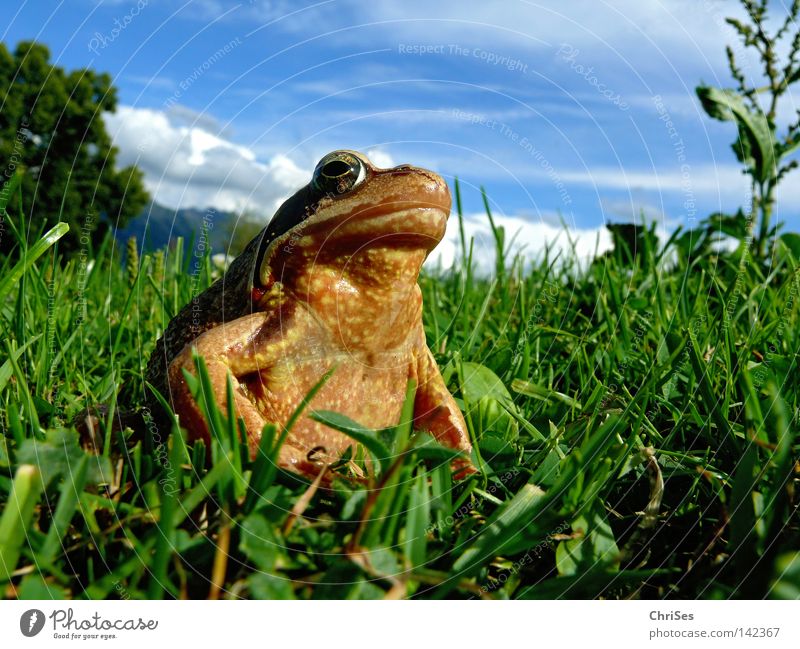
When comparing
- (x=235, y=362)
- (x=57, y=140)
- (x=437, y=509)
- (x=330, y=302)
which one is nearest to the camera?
(x=437, y=509)

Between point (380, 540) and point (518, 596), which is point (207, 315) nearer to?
point (380, 540)

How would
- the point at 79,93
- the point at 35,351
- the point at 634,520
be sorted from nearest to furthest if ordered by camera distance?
the point at 634,520 → the point at 35,351 → the point at 79,93

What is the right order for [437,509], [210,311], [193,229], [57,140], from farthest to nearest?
1. [57,140]
2. [193,229]
3. [210,311]
4. [437,509]

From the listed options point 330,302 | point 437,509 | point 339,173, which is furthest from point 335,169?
point 437,509

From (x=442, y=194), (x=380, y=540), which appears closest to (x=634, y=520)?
(x=380, y=540)

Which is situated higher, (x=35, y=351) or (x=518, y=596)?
(x=35, y=351)

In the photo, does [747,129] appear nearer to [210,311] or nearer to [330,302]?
[330,302]

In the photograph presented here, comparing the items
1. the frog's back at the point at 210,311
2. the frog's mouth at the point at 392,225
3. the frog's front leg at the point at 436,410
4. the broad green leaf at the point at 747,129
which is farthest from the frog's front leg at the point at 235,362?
the broad green leaf at the point at 747,129

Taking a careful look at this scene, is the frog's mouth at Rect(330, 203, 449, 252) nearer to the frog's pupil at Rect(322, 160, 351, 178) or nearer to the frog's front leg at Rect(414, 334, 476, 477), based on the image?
the frog's pupil at Rect(322, 160, 351, 178)
